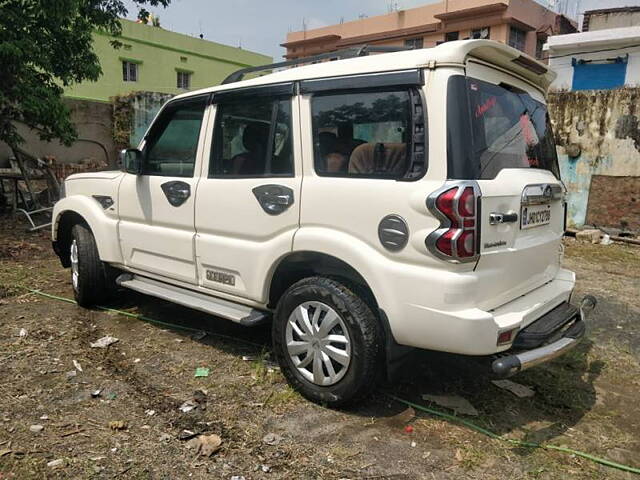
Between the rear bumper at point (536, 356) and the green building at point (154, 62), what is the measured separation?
21.1 meters

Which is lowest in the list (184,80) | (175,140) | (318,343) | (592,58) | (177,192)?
(318,343)

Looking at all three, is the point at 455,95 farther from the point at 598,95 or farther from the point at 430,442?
the point at 598,95

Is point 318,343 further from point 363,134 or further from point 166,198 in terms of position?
point 166,198

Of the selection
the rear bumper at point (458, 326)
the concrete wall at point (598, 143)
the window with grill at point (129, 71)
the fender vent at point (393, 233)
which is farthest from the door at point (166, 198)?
the window with grill at point (129, 71)

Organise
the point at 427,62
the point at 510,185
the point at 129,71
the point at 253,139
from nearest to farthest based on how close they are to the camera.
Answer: the point at 427,62 < the point at 510,185 < the point at 253,139 < the point at 129,71

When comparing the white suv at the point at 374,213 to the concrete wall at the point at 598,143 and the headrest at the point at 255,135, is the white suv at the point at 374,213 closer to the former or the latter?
the headrest at the point at 255,135

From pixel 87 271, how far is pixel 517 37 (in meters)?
30.1

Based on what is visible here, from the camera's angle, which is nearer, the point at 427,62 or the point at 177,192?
the point at 427,62

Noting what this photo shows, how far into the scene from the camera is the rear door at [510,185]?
2717mm

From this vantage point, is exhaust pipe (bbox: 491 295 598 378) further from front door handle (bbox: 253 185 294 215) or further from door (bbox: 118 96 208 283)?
door (bbox: 118 96 208 283)

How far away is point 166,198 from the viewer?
13.2 feet

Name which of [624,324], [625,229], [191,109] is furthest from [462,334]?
[625,229]

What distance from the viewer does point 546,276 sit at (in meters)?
3.40

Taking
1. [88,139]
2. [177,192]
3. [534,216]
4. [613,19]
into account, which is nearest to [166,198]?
[177,192]
